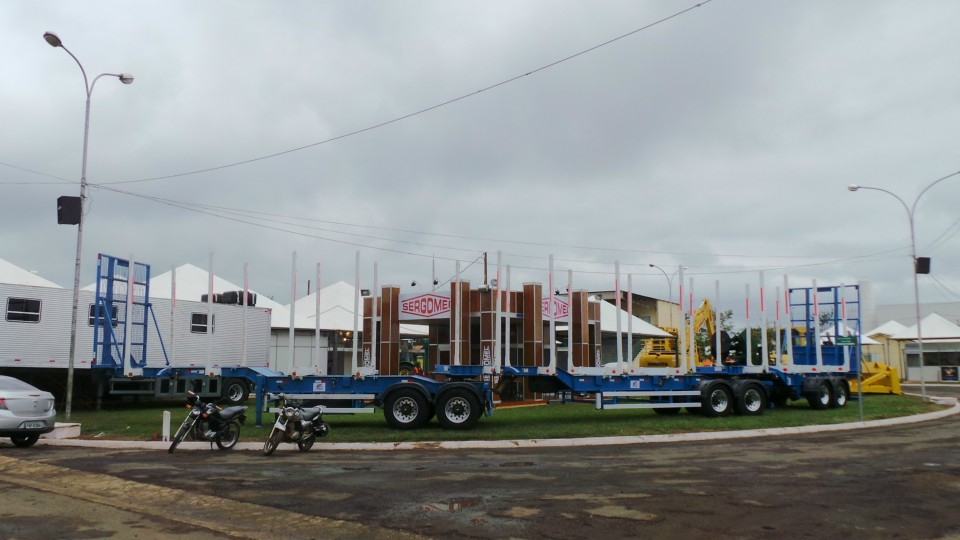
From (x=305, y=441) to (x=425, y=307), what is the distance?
13.2 m

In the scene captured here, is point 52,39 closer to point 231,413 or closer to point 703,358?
point 231,413

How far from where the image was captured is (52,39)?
1745cm

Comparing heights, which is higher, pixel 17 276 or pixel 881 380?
pixel 17 276

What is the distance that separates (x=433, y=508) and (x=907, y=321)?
85.9 m

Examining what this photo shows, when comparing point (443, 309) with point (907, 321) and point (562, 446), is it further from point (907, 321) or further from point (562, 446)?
point (907, 321)

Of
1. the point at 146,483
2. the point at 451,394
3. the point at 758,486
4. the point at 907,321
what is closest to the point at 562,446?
the point at 451,394

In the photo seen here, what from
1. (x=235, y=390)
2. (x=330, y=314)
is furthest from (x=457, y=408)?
(x=330, y=314)

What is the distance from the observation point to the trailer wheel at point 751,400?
65.0ft

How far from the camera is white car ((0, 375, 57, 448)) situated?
44.3 feet

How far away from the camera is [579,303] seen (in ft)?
88.5

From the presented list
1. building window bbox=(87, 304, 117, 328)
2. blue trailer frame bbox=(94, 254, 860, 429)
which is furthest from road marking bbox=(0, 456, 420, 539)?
building window bbox=(87, 304, 117, 328)

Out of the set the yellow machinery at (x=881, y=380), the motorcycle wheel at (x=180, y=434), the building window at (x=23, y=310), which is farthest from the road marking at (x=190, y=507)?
the yellow machinery at (x=881, y=380)

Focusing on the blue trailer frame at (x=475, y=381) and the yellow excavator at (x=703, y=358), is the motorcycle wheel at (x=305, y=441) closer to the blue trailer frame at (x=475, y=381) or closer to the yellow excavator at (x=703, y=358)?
the blue trailer frame at (x=475, y=381)

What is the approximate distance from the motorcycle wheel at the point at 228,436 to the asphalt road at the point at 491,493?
42cm
